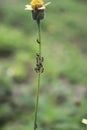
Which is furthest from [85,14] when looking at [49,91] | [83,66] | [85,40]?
[49,91]

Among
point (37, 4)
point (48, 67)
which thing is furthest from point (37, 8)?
point (48, 67)

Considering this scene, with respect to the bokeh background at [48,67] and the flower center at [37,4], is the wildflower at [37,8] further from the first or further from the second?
the bokeh background at [48,67]

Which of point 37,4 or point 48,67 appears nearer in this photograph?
point 37,4

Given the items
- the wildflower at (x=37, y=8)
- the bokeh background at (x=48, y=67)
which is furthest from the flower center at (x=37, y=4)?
the bokeh background at (x=48, y=67)

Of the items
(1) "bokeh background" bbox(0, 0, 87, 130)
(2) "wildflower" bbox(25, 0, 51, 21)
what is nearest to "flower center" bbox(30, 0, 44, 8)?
(2) "wildflower" bbox(25, 0, 51, 21)

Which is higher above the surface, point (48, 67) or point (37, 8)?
point (37, 8)

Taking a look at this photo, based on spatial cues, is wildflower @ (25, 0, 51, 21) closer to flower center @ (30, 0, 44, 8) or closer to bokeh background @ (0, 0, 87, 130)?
flower center @ (30, 0, 44, 8)

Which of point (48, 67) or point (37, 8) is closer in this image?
point (37, 8)

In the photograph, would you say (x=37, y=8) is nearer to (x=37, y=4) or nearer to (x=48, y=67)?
(x=37, y=4)
